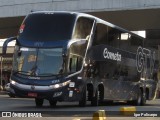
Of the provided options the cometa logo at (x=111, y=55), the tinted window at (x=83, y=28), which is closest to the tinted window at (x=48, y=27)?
the tinted window at (x=83, y=28)

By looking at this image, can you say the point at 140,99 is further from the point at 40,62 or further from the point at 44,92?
the point at 44,92

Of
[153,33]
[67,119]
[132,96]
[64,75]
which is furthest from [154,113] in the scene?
[153,33]

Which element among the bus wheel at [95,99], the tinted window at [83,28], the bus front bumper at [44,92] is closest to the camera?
the bus front bumper at [44,92]

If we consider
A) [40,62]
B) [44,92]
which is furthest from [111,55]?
[44,92]

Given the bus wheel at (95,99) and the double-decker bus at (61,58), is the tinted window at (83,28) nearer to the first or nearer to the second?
the double-decker bus at (61,58)

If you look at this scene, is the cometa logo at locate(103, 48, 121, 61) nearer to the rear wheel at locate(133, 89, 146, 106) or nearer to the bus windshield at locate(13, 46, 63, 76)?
the bus windshield at locate(13, 46, 63, 76)

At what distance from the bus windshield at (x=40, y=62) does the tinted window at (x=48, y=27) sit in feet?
1.80

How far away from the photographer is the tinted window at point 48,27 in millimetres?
19094

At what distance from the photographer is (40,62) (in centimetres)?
1888

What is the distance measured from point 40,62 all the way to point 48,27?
1.45 metres

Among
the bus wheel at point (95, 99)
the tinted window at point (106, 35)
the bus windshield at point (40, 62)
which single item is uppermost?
the tinted window at point (106, 35)

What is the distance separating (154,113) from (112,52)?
10.4m

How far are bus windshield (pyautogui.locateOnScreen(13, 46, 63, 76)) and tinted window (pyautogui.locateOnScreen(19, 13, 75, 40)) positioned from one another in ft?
1.80

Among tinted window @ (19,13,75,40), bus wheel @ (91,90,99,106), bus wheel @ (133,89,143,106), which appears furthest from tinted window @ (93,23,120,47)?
bus wheel @ (133,89,143,106)
